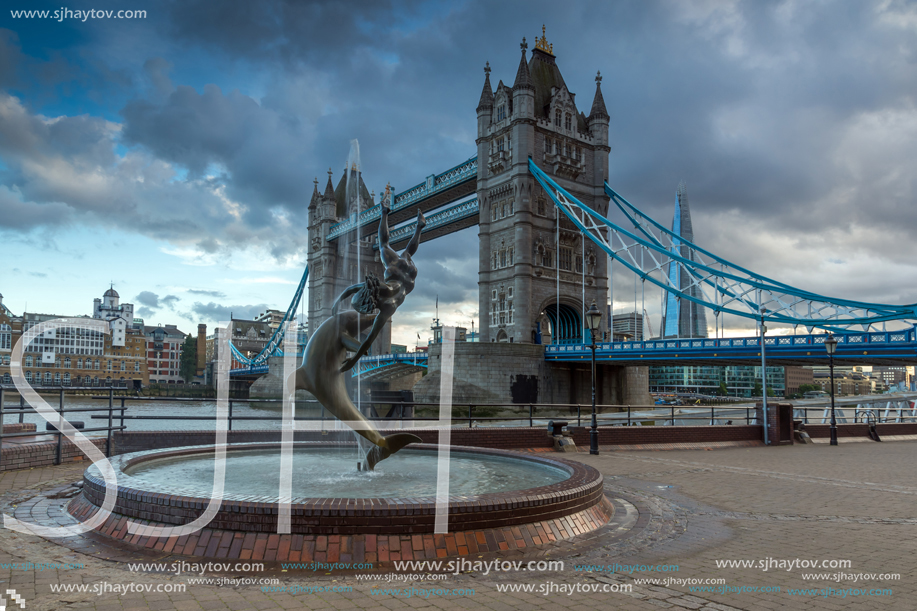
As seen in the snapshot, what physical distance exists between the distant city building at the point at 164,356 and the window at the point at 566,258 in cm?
7763

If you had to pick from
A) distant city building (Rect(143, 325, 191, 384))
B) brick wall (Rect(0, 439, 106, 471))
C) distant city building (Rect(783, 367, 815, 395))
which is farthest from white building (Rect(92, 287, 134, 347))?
distant city building (Rect(783, 367, 815, 395))

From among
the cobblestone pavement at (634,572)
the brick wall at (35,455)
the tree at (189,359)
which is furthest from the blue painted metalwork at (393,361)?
the tree at (189,359)

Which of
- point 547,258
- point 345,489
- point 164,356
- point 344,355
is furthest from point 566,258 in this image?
point 164,356

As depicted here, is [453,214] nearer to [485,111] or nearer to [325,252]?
[485,111]

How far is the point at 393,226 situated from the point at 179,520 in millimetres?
70527

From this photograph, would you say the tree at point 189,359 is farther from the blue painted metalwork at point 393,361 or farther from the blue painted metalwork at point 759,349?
the blue painted metalwork at point 759,349

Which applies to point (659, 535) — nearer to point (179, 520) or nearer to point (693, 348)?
point (179, 520)

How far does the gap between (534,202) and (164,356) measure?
84.4 m

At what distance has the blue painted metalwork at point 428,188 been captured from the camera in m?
54.7

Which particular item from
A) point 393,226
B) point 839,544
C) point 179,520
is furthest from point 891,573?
point 393,226

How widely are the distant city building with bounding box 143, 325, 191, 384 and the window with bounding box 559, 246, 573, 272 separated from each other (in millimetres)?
77634

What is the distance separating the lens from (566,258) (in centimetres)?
5097

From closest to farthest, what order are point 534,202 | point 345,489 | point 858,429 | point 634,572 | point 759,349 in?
point 634,572 < point 345,489 < point 858,429 < point 759,349 < point 534,202

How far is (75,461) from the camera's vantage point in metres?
9.79
